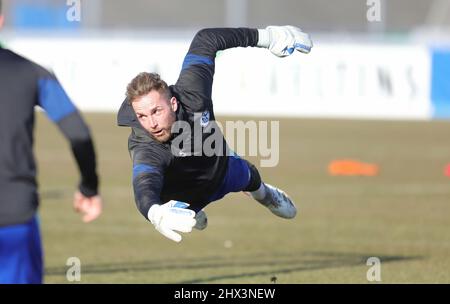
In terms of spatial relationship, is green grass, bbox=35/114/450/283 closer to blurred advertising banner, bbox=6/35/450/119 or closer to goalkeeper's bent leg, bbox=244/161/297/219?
goalkeeper's bent leg, bbox=244/161/297/219

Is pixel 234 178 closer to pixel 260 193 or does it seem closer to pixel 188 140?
pixel 260 193

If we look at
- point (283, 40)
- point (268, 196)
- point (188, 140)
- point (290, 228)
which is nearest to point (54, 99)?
point (188, 140)

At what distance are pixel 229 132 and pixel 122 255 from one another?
30.8 feet

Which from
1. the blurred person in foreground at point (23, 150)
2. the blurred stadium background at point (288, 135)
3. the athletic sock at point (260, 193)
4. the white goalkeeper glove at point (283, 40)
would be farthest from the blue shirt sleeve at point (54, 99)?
the blurred stadium background at point (288, 135)

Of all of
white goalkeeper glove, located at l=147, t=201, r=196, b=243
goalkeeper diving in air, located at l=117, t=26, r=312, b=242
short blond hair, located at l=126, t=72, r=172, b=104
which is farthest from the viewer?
short blond hair, located at l=126, t=72, r=172, b=104

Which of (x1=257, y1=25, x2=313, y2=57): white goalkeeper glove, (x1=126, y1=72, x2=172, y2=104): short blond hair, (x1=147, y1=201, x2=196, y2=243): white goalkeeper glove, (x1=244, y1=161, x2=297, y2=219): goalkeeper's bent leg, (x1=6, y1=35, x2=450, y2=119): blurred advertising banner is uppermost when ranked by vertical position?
(x1=257, y1=25, x2=313, y2=57): white goalkeeper glove

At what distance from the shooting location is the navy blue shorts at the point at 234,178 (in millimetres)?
9898

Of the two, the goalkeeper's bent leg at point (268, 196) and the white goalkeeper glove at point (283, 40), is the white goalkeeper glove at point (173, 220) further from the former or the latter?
the goalkeeper's bent leg at point (268, 196)

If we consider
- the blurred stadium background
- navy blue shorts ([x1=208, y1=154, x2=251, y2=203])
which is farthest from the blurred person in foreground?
the blurred stadium background

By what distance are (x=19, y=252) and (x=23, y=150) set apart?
23.4 inches

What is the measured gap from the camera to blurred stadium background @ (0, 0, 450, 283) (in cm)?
1358

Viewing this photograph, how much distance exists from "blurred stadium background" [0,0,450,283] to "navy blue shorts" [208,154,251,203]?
5.96 feet

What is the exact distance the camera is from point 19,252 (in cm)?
660

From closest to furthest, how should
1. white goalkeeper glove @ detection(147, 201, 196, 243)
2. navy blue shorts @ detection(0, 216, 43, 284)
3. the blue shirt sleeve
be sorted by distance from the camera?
1. the blue shirt sleeve
2. navy blue shorts @ detection(0, 216, 43, 284)
3. white goalkeeper glove @ detection(147, 201, 196, 243)
